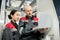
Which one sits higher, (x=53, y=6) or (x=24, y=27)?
(x=53, y=6)

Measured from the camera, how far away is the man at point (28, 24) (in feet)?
2.87

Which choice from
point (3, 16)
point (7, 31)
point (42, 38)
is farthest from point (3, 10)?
point (42, 38)

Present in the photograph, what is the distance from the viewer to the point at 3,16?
2.89 feet

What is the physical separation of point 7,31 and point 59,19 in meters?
0.34

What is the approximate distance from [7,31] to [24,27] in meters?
0.11

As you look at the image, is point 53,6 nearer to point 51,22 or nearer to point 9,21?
point 51,22

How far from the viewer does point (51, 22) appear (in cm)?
88

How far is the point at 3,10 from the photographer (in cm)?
89

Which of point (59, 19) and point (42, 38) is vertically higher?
point (59, 19)

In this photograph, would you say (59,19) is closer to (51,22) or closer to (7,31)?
(51,22)

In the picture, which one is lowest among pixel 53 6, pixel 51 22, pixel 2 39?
pixel 2 39

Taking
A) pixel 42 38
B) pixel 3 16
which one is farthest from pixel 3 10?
pixel 42 38

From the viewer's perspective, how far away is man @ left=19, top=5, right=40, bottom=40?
0.87m

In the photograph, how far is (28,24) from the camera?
0.89 m
